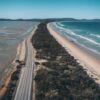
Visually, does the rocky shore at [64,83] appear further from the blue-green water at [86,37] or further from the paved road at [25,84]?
the blue-green water at [86,37]

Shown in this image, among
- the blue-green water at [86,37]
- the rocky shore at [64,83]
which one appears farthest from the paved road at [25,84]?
the blue-green water at [86,37]

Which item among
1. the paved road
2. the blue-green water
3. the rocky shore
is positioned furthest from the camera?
the blue-green water

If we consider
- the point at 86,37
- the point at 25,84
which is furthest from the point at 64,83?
the point at 86,37

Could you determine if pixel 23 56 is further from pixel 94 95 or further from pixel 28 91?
pixel 94 95

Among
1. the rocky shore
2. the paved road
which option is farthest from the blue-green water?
the paved road

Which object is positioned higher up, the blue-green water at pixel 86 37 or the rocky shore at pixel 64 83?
the rocky shore at pixel 64 83

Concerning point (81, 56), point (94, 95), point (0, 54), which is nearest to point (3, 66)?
point (0, 54)

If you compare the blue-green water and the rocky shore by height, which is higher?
the rocky shore

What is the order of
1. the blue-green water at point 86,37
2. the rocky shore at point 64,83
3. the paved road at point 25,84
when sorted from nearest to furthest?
the rocky shore at point 64,83 < the paved road at point 25,84 < the blue-green water at point 86,37

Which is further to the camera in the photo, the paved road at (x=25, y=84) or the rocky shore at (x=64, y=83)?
the paved road at (x=25, y=84)

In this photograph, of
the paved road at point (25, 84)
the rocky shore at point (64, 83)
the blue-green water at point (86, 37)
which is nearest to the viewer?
the rocky shore at point (64, 83)

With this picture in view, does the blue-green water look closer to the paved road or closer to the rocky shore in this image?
the rocky shore
